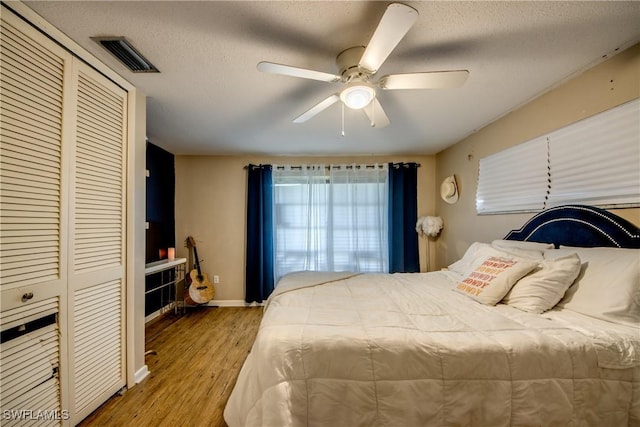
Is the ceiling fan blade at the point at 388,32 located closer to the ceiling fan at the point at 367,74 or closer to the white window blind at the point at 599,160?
the ceiling fan at the point at 367,74

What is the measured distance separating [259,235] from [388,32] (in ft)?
10.3

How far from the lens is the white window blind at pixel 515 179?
2145 millimetres

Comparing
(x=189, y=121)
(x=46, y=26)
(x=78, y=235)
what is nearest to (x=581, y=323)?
(x=78, y=235)

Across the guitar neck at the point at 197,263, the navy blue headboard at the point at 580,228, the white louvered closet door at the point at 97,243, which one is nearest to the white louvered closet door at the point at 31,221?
the white louvered closet door at the point at 97,243

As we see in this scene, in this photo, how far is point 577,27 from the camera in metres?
1.39

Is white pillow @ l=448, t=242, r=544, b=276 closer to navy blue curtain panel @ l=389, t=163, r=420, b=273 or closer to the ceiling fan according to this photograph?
navy blue curtain panel @ l=389, t=163, r=420, b=273

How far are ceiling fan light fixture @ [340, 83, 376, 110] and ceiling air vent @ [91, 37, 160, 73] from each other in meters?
1.26

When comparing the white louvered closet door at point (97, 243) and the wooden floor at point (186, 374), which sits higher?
the white louvered closet door at point (97, 243)

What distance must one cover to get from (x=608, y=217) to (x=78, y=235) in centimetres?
325

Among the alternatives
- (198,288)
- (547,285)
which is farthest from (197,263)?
(547,285)

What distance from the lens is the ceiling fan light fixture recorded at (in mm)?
1527

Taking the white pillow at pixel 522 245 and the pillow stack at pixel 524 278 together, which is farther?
the white pillow at pixel 522 245

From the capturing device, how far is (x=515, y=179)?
239 centimetres

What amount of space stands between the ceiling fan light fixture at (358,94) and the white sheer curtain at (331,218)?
227 cm
